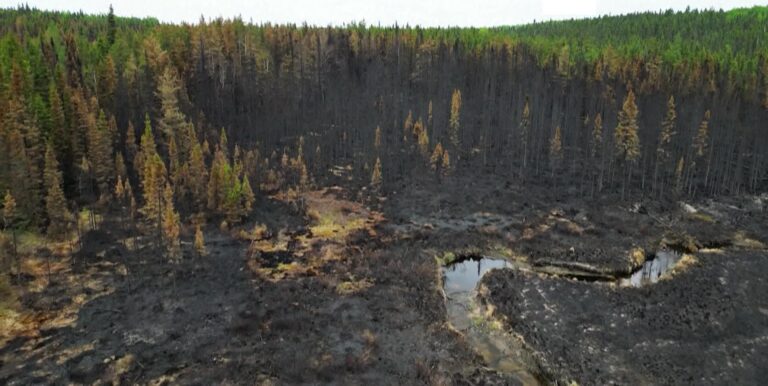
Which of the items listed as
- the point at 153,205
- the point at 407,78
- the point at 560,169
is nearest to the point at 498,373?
the point at 153,205

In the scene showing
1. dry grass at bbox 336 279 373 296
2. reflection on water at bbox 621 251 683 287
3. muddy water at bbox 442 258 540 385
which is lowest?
muddy water at bbox 442 258 540 385

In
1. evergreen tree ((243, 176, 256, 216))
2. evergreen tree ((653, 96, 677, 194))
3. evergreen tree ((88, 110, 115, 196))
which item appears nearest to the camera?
evergreen tree ((243, 176, 256, 216))

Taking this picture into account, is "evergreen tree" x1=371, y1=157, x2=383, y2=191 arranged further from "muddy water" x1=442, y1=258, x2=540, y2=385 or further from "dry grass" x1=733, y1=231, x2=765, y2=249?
"dry grass" x1=733, y1=231, x2=765, y2=249

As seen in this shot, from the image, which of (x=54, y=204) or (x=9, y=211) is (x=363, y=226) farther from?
(x=9, y=211)

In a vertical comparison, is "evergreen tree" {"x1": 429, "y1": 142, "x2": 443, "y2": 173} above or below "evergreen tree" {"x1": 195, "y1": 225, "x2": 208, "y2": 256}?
above

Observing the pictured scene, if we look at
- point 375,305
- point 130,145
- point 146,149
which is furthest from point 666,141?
point 130,145

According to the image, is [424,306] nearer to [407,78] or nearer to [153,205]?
[153,205]

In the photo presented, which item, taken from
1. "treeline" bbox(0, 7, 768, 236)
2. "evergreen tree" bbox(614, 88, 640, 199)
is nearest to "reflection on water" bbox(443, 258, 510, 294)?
"treeline" bbox(0, 7, 768, 236)
